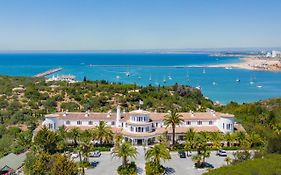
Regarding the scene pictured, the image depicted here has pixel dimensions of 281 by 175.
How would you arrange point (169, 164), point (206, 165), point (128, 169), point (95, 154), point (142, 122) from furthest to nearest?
point (142, 122)
point (95, 154)
point (169, 164)
point (206, 165)
point (128, 169)

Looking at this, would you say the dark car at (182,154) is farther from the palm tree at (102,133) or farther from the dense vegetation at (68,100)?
the dense vegetation at (68,100)

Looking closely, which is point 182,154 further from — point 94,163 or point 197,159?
point 94,163

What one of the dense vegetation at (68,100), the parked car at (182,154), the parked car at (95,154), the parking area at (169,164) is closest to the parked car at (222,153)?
the parking area at (169,164)

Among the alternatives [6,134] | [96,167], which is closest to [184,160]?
[96,167]

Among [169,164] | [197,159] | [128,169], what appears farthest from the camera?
[169,164]

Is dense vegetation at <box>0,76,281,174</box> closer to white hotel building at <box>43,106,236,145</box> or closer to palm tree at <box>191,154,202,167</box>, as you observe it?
palm tree at <box>191,154,202,167</box>

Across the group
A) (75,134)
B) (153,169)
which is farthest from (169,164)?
(75,134)
